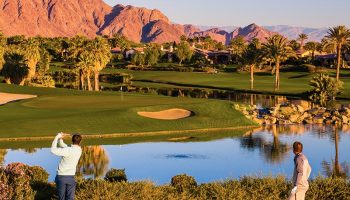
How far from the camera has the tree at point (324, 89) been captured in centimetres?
9188

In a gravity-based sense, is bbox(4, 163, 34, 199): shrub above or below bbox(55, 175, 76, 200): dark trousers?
below

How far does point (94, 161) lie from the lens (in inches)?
1690

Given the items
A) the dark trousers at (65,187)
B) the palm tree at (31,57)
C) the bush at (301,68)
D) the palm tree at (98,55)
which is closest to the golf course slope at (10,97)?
the palm tree at (98,55)

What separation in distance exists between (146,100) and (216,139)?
21.9 m

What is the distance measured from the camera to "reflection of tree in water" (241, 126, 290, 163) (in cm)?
4569

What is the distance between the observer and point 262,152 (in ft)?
158

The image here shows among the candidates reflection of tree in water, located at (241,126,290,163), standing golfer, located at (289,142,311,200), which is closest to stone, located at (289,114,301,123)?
reflection of tree in water, located at (241,126,290,163)

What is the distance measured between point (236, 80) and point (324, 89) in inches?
1976

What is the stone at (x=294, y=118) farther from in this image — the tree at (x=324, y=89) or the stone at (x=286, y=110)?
the tree at (x=324, y=89)

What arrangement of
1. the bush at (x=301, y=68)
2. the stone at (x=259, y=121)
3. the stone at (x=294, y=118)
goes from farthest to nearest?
1. the bush at (x=301, y=68)
2. the stone at (x=294, y=118)
3. the stone at (x=259, y=121)

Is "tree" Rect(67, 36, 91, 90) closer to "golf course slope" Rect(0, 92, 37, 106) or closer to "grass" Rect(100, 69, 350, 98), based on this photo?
"grass" Rect(100, 69, 350, 98)

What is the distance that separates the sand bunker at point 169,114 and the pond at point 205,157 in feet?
25.5

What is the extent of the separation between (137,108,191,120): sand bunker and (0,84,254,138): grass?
0.73 metres

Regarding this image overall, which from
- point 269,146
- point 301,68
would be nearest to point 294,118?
point 269,146
